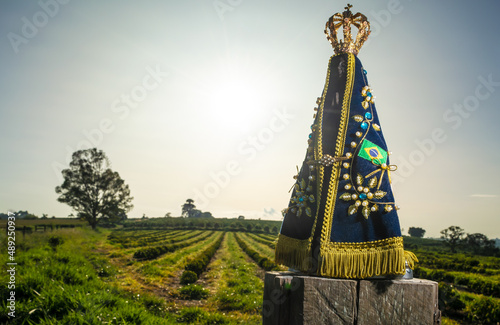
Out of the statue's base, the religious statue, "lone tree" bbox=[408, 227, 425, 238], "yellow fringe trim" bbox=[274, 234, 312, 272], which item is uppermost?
the religious statue

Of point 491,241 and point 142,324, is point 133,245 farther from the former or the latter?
point 491,241

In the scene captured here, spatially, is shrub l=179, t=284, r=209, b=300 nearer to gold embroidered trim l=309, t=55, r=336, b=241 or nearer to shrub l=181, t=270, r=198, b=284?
shrub l=181, t=270, r=198, b=284

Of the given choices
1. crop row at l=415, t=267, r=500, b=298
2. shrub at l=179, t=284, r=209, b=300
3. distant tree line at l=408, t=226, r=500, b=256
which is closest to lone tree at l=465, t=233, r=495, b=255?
distant tree line at l=408, t=226, r=500, b=256

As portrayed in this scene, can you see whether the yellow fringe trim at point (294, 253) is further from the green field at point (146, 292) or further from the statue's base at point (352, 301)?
the green field at point (146, 292)

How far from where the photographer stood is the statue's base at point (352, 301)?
1.89m

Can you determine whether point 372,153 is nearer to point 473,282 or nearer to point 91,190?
point 473,282

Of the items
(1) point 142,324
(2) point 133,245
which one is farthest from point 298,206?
(2) point 133,245

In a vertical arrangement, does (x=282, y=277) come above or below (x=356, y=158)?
below

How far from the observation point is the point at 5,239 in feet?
38.6

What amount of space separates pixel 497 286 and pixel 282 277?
16.3m

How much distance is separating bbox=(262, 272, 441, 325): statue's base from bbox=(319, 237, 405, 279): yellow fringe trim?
0.43 feet

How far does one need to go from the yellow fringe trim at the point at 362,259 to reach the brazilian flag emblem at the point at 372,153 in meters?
0.67

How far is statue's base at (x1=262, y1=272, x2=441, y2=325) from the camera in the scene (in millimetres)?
1888

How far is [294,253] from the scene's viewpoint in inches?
94.2
